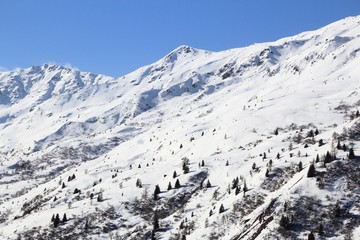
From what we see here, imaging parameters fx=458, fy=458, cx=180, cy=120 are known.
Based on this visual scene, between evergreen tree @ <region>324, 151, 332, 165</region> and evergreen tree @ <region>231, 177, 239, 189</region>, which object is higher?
evergreen tree @ <region>324, 151, 332, 165</region>

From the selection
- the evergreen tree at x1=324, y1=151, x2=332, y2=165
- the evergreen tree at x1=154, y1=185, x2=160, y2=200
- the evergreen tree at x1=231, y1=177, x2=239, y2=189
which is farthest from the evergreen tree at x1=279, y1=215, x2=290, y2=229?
the evergreen tree at x1=154, y1=185, x2=160, y2=200

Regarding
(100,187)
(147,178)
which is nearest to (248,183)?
(147,178)

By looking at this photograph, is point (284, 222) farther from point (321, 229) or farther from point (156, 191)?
point (156, 191)

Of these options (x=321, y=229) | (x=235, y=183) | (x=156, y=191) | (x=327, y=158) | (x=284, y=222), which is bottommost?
(x=321, y=229)

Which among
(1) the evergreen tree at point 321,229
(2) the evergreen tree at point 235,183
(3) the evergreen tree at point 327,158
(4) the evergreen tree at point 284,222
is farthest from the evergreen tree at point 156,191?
(1) the evergreen tree at point 321,229

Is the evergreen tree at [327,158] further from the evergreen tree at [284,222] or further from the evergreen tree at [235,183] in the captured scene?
the evergreen tree at [284,222]

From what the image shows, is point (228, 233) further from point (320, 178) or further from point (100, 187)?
point (100, 187)

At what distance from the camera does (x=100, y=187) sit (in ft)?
Result: 529

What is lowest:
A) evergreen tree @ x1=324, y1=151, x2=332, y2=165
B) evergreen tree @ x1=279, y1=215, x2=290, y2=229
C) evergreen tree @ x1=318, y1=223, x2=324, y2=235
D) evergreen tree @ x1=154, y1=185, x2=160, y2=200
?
evergreen tree @ x1=318, y1=223, x2=324, y2=235

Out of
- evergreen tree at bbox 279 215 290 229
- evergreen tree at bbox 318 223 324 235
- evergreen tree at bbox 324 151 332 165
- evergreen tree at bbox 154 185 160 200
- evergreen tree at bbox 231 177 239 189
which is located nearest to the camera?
evergreen tree at bbox 318 223 324 235

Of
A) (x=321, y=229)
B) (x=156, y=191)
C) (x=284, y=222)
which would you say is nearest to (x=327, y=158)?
(x=321, y=229)

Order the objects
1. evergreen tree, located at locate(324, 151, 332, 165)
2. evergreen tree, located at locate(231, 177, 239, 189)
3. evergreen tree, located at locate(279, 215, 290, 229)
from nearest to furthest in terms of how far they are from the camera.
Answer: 1. evergreen tree, located at locate(279, 215, 290, 229)
2. evergreen tree, located at locate(324, 151, 332, 165)
3. evergreen tree, located at locate(231, 177, 239, 189)

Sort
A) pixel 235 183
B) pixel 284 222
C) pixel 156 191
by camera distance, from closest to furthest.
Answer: pixel 284 222, pixel 235 183, pixel 156 191

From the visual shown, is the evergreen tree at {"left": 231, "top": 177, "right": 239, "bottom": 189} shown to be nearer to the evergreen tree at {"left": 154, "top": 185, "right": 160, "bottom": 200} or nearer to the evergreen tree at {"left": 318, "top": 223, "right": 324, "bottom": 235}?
the evergreen tree at {"left": 154, "top": 185, "right": 160, "bottom": 200}
